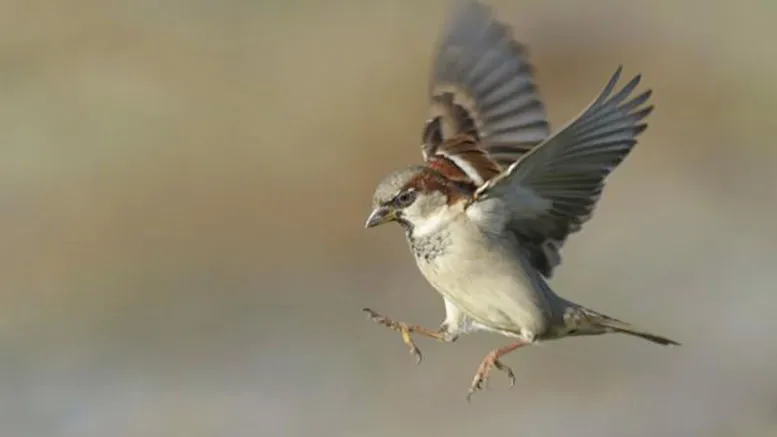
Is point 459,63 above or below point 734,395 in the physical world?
above

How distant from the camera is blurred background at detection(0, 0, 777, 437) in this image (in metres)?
5.80

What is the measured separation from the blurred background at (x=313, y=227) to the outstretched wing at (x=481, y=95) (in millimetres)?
1577

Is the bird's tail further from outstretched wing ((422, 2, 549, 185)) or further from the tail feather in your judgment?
outstretched wing ((422, 2, 549, 185))

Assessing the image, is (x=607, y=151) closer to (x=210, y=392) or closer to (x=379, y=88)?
(x=210, y=392)

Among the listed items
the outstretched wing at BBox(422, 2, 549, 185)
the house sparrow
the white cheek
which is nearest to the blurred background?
the outstretched wing at BBox(422, 2, 549, 185)

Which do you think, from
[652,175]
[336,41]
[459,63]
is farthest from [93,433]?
[336,41]

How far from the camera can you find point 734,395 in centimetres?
578

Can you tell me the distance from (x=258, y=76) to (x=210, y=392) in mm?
2730

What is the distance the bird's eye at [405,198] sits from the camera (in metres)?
3.59

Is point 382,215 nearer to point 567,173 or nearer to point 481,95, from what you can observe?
point 567,173

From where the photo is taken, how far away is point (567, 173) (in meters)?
3.54

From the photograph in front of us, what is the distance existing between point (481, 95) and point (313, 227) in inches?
112

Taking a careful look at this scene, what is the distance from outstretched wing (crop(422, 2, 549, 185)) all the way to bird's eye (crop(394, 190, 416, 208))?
49 cm

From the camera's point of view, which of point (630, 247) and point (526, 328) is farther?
point (630, 247)
